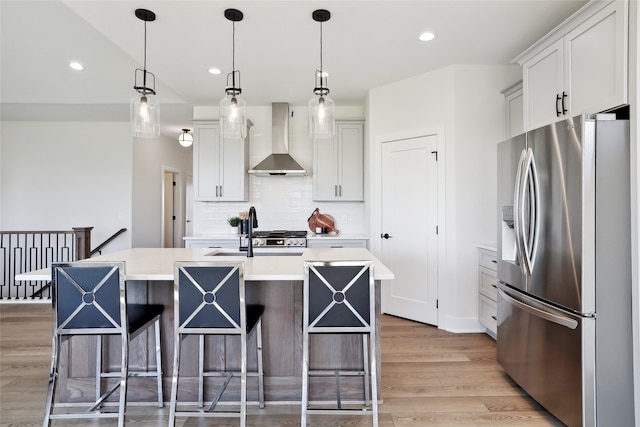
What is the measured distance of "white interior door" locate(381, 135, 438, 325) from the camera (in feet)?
11.5

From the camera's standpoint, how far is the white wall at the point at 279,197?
4652 mm

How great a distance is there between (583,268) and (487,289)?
155cm

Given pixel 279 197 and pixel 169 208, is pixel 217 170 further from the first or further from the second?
pixel 169 208

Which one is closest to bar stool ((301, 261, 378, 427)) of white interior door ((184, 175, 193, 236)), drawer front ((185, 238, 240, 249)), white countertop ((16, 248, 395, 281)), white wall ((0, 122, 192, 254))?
white countertop ((16, 248, 395, 281))

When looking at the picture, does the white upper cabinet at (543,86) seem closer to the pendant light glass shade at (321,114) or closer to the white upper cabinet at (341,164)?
the pendant light glass shade at (321,114)

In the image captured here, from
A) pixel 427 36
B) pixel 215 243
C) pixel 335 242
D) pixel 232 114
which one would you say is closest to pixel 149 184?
pixel 215 243

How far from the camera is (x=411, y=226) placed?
3.67 metres

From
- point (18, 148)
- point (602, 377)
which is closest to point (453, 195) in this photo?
point (602, 377)

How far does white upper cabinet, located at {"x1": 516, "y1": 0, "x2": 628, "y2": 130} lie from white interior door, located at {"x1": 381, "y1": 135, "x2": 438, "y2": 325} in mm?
1109

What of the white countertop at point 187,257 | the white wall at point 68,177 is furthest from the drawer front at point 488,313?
the white wall at point 68,177

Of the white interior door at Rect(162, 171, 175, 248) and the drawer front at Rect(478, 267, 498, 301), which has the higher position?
the white interior door at Rect(162, 171, 175, 248)

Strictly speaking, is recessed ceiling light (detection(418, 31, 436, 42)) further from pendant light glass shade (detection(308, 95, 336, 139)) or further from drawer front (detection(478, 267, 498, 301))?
drawer front (detection(478, 267, 498, 301))

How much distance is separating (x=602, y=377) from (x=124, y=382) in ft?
8.18

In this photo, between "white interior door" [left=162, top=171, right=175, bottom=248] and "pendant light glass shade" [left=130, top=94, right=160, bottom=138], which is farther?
"white interior door" [left=162, top=171, right=175, bottom=248]
